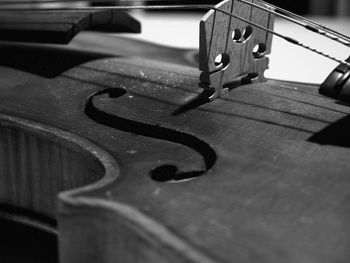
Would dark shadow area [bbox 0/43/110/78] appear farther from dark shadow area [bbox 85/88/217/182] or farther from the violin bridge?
the violin bridge

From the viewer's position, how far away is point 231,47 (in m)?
1.04

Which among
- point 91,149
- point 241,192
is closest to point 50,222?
point 91,149

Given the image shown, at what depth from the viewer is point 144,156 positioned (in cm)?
84

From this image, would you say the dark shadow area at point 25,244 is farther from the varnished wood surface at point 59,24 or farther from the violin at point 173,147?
the varnished wood surface at point 59,24

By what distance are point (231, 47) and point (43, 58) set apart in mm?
500

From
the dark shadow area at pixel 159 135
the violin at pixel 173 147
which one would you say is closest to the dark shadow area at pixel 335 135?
the violin at pixel 173 147

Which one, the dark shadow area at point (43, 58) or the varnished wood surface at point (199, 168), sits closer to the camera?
the varnished wood surface at point (199, 168)

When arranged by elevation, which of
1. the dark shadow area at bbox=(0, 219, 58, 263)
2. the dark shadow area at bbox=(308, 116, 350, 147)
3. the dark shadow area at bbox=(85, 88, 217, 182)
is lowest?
the dark shadow area at bbox=(0, 219, 58, 263)

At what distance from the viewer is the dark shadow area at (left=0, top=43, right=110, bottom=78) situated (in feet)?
4.02

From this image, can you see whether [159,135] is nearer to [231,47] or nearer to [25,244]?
[231,47]

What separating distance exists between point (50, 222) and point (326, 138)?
57cm

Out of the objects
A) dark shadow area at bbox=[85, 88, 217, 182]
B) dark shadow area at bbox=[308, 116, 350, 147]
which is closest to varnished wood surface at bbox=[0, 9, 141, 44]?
dark shadow area at bbox=[85, 88, 217, 182]

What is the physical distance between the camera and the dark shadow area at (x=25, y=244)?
1.07 meters

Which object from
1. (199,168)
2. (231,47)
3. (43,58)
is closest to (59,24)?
(43,58)
